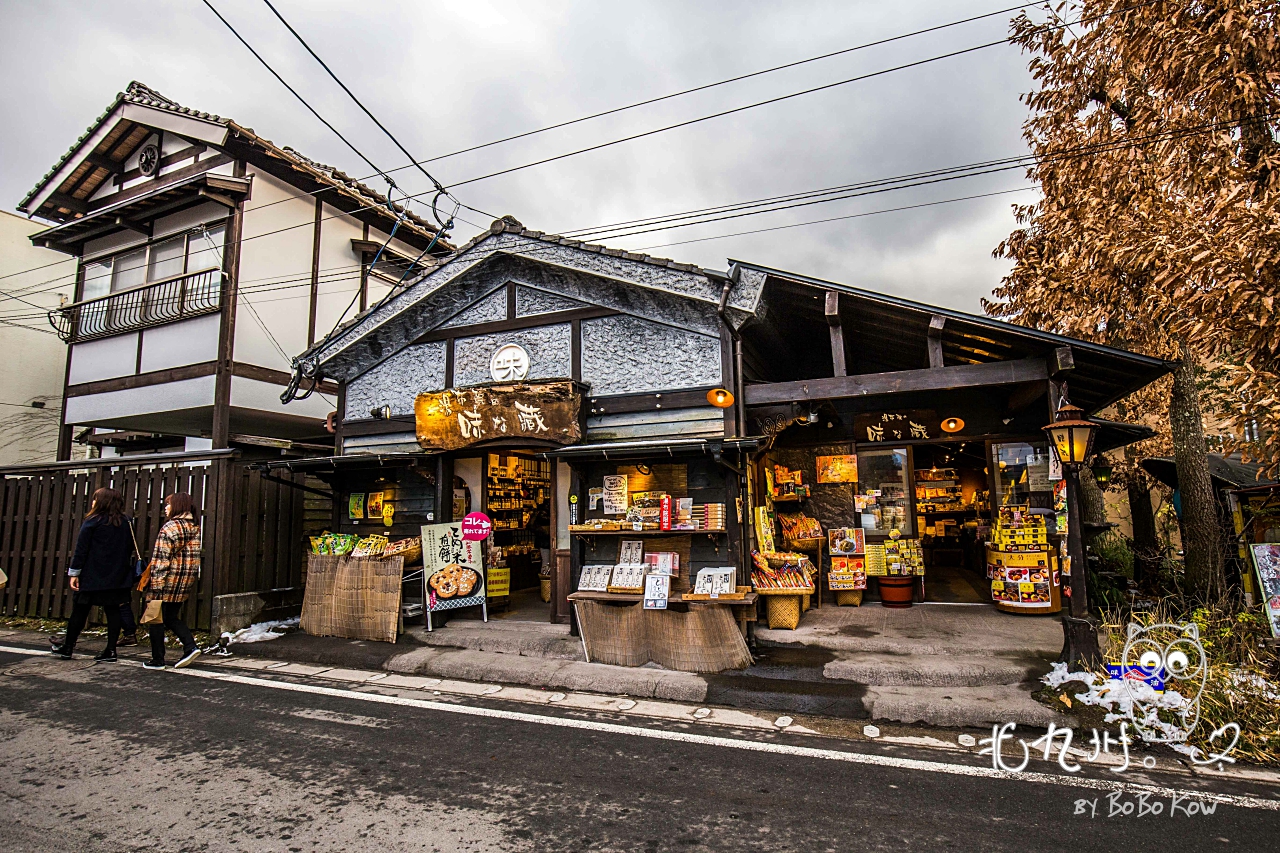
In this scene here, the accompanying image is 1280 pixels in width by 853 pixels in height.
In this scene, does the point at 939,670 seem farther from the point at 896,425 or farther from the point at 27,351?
the point at 27,351

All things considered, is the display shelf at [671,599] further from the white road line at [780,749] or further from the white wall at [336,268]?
the white wall at [336,268]

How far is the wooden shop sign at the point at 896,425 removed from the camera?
10555mm

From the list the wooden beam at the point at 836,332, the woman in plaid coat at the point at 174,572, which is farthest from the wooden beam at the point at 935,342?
the woman in plaid coat at the point at 174,572

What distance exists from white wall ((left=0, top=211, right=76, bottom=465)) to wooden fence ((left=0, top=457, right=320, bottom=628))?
8889 millimetres

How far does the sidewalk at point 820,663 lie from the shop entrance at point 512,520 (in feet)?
4.03

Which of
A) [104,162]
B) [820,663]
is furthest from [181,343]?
[820,663]

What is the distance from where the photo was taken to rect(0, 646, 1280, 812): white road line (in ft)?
13.6

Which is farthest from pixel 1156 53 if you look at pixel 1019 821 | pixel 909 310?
pixel 1019 821

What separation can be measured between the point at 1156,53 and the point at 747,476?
22.9 feet

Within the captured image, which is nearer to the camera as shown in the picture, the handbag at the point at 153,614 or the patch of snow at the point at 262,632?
the handbag at the point at 153,614

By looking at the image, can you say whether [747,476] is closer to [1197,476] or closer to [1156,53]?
[1156,53]

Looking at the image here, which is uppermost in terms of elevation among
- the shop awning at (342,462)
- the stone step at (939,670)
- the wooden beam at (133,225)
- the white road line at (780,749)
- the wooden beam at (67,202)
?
the wooden beam at (67,202)

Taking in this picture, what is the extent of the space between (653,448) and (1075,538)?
4.59 metres

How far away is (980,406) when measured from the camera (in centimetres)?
1032
